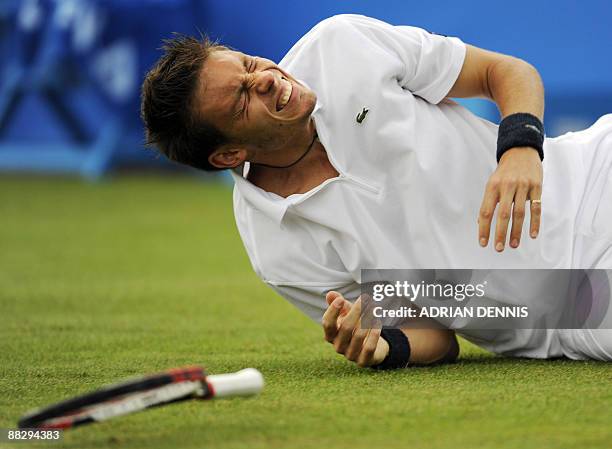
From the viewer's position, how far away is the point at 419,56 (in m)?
2.81

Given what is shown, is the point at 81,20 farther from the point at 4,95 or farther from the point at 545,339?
the point at 545,339

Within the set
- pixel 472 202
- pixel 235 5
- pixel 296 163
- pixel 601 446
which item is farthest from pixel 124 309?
pixel 235 5

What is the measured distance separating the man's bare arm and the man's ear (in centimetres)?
60

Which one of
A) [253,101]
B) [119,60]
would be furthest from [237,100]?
[119,60]

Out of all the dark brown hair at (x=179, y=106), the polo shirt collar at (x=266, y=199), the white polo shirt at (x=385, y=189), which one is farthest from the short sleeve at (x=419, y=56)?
the dark brown hair at (x=179, y=106)

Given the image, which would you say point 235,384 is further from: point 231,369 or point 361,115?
point 361,115

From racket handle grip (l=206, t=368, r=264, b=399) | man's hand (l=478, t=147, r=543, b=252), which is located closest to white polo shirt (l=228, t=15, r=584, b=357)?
man's hand (l=478, t=147, r=543, b=252)

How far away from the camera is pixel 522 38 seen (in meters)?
8.57

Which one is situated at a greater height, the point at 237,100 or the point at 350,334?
the point at 237,100

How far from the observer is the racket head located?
1.92 metres

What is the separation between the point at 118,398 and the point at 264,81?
934mm

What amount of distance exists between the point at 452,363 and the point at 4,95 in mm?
9478

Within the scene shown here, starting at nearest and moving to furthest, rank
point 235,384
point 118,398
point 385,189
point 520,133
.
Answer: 1. point 118,398
2. point 235,384
3. point 520,133
4. point 385,189

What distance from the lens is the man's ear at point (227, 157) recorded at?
8.89ft
